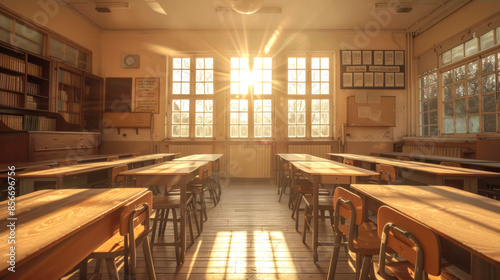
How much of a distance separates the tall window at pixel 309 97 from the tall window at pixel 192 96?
218 cm

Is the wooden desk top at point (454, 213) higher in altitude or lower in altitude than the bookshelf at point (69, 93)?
lower

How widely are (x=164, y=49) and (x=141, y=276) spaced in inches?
224

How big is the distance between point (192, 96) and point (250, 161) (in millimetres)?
2355

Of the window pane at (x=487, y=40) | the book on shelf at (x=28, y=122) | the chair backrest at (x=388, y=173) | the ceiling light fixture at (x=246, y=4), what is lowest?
the chair backrest at (x=388, y=173)

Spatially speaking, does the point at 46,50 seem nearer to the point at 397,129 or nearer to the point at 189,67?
the point at 189,67

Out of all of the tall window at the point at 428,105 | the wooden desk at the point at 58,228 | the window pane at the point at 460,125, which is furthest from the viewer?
the tall window at the point at 428,105

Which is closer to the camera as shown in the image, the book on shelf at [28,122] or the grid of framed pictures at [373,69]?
the book on shelf at [28,122]

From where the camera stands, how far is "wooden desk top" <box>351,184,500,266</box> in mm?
704

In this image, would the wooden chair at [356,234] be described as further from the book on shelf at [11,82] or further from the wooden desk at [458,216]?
the book on shelf at [11,82]

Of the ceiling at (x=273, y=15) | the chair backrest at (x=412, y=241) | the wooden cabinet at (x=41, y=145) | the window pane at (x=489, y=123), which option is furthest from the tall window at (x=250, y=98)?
the chair backrest at (x=412, y=241)

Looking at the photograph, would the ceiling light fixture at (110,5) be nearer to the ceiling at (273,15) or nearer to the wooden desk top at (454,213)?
the ceiling at (273,15)

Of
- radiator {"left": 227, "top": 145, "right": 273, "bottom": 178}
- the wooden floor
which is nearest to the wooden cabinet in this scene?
the wooden floor

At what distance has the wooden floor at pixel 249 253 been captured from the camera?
68.3 inches

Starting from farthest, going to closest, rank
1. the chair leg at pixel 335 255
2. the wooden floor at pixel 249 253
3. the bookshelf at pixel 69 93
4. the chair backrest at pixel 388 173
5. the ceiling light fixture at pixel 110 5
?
1. the ceiling light fixture at pixel 110 5
2. the bookshelf at pixel 69 93
3. the chair backrest at pixel 388 173
4. the wooden floor at pixel 249 253
5. the chair leg at pixel 335 255
